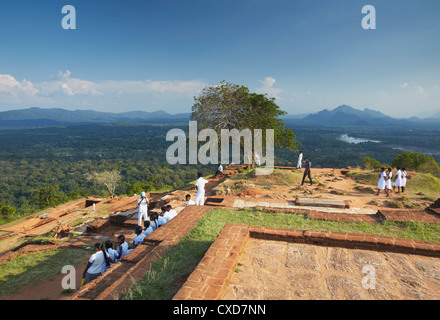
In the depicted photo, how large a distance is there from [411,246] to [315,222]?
2272 millimetres

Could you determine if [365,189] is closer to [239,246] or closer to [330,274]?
[330,274]

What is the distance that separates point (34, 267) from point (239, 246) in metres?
6.84

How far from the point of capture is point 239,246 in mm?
3877

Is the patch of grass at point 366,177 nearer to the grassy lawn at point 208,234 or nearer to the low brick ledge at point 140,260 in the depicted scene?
the grassy lawn at point 208,234

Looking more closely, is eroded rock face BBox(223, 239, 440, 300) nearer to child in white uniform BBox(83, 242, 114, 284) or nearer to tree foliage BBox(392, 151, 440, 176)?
child in white uniform BBox(83, 242, 114, 284)

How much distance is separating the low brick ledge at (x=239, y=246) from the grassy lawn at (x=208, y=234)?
45 cm

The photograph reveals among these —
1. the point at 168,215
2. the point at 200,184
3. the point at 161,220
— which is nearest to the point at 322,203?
the point at 200,184

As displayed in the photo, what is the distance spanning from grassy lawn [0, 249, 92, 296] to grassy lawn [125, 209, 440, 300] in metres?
4.64

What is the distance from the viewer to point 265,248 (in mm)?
4199

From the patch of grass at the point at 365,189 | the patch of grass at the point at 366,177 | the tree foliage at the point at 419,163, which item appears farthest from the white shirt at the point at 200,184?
the tree foliage at the point at 419,163

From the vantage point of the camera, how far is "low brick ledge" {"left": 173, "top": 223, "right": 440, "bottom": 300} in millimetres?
2816
